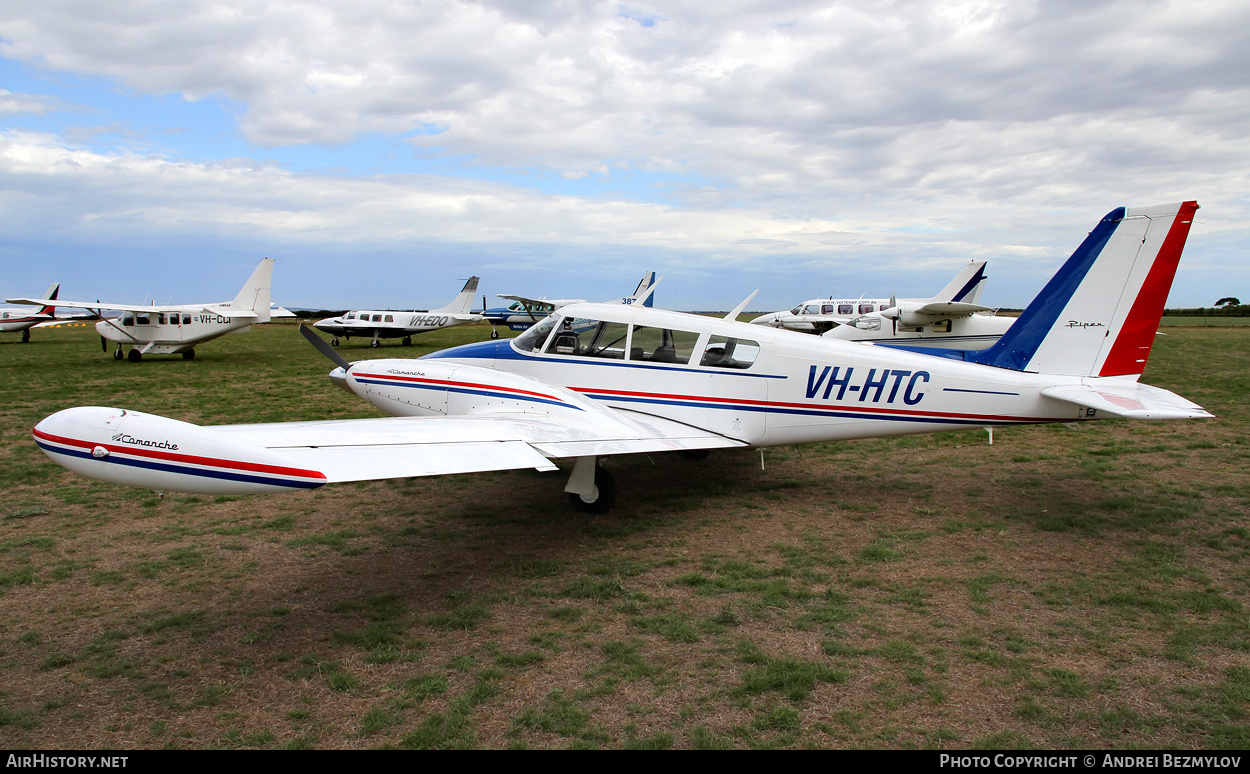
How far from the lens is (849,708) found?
374 centimetres

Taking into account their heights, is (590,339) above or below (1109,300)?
below

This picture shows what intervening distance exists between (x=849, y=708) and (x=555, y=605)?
2.26m

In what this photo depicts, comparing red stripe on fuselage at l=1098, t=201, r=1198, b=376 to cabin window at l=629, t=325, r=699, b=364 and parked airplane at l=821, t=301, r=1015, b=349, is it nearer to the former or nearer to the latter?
cabin window at l=629, t=325, r=699, b=364

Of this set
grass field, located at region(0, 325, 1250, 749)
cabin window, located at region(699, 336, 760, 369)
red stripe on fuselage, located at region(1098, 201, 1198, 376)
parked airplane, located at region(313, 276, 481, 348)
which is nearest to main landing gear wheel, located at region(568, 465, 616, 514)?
grass field, located at region(0, 325, 1250, 749)

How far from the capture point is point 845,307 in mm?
31078

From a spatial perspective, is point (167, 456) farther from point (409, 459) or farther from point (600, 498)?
point (600, 498)

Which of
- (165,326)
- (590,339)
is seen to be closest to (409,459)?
(590,339)

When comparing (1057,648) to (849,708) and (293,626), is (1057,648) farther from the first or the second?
(293,626)

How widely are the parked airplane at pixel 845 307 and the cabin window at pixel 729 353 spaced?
19.9 m

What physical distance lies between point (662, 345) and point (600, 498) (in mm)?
1916

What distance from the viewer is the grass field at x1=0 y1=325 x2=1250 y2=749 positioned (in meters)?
3.64

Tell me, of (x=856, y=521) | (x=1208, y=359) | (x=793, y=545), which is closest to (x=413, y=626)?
(x=793, y=545)

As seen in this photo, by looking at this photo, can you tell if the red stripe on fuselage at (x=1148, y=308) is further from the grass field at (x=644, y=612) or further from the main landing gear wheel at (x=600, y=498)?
the main landing gear wheel at (x=600, y=498)

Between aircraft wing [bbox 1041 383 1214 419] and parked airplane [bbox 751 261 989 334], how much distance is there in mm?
20282
